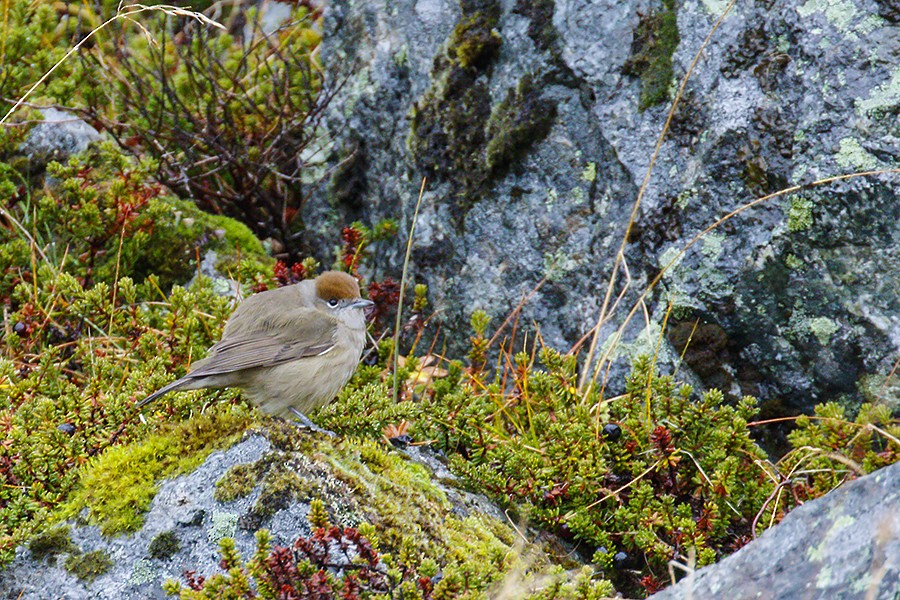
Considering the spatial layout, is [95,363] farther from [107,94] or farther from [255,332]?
[107,94]

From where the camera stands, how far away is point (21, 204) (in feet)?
22.7

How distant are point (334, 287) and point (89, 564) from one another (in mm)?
2214

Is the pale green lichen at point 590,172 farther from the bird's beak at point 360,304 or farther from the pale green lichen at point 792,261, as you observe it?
the bird's beak at point 360,304

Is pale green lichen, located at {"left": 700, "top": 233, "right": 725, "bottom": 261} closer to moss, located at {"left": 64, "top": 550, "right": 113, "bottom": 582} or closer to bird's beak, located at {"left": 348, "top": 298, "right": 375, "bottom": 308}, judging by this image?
bird's beak, located at {"left": 348, "top": 298, "right": 375, "bottom": 308}

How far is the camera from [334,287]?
18.4ft

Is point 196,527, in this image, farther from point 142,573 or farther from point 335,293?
point 335,293

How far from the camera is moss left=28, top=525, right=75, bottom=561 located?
12.8ft

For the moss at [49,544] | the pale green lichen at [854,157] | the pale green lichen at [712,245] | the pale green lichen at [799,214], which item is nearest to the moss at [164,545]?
the moss at [49,544]

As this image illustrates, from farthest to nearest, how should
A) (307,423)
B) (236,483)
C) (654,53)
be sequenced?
(654,53), (307,423), (236,483)

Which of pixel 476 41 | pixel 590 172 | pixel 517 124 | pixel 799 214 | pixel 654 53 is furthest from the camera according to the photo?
pixel 476 41

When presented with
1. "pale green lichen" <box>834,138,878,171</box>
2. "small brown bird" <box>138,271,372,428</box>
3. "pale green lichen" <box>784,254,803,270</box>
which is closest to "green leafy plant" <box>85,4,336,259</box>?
"small brown bird" <box>138,271,372,428</box>

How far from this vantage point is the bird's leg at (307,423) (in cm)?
467

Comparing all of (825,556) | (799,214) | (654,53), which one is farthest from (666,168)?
(825,556)

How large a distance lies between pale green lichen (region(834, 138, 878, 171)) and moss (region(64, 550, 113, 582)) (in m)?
3.93
